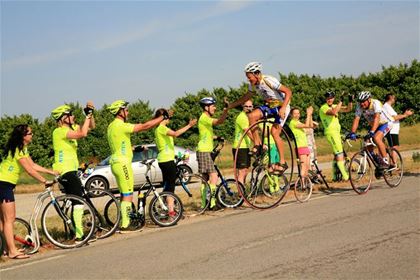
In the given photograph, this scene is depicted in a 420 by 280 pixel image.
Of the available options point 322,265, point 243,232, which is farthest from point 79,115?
point 322,265

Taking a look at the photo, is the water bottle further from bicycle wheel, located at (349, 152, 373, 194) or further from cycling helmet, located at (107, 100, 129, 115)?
bicycle wheel, located at (349, 152, 373, 194)

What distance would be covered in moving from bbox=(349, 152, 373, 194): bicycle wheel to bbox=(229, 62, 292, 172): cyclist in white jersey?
8.40 ft

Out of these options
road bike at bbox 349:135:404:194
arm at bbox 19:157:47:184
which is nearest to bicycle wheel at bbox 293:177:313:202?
road bike at bbox 349:135:404:194

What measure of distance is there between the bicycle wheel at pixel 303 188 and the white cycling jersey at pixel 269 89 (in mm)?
2318

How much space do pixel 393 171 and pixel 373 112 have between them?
1550 mm

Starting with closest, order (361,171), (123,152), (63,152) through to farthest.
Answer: (63,152) < (123,152) < (361,171)

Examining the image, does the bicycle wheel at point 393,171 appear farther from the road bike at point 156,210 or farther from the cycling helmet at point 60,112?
the cycling helmet at point 60,112

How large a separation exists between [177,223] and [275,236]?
2751mm

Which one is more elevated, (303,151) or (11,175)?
(11,175)

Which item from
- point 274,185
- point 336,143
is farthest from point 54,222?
point 336,143

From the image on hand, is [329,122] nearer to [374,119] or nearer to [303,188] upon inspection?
[374,119]

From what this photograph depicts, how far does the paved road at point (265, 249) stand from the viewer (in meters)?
6.32

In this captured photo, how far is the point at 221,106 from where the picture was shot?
3600 cm

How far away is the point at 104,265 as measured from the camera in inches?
288
